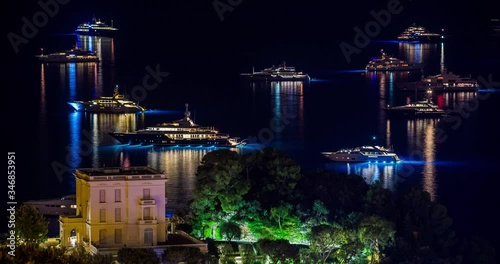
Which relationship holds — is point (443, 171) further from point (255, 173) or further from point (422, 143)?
point (255, 173)

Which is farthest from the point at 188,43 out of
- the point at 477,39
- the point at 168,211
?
the point at 168,211

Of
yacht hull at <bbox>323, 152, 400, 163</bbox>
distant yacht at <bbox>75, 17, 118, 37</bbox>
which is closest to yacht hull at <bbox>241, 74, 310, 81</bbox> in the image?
yacht hull at <bbox>323, 152, 400, 163</bbox>

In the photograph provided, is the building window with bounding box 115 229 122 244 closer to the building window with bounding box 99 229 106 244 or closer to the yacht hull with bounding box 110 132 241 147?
the building window with bounding box 99 229 106 244

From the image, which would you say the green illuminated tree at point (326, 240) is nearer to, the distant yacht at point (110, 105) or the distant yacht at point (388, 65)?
A: the distant yacht at point (110, 105)

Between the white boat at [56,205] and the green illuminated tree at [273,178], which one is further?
the white boat at [56,205]

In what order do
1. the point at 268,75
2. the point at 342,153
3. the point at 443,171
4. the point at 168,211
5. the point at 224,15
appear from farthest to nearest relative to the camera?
the point at 224,15 < the point at 268,75 < the point at 342,153 < the point at 443,171 < the point at 168,211

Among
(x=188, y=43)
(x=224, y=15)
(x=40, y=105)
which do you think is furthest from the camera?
(x=224, y=15)

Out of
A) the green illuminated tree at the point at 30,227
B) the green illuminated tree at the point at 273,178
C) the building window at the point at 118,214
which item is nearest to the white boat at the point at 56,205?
the green illuminated tree at the point at 273,178
